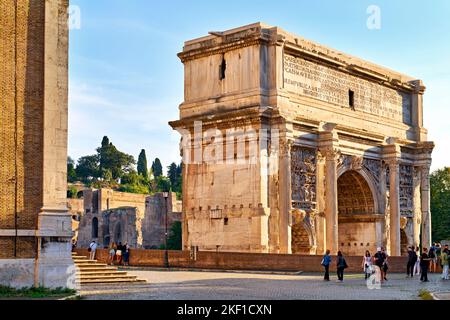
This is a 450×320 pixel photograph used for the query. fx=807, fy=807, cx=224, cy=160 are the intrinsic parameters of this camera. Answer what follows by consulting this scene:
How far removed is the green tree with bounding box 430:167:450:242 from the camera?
68.3 metres

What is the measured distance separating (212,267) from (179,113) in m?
11.4

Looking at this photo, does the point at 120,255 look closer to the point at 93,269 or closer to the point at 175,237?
the point at 93,269

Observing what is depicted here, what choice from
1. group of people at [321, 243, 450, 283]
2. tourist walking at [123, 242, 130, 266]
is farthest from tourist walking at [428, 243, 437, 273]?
tourist walking at [123, 242, 130, 266]

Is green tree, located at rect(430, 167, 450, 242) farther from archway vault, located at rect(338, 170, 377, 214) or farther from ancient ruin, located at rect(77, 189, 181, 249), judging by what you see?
ancient ruin, located at rect(77, 189, 181, 249)

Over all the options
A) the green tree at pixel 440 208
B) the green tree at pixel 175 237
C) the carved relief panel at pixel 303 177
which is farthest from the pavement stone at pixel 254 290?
the green tree at pixel 175 237

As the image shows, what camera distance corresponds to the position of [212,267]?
115 ft

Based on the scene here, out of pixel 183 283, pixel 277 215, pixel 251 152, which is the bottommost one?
pixel 183 283

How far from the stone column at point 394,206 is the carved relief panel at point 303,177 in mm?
7676

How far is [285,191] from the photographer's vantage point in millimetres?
39031

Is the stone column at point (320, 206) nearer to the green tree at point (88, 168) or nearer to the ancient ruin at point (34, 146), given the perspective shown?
the ancient ruin at point (34, 146)

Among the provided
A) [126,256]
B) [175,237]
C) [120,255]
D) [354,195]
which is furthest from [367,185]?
[175,237]

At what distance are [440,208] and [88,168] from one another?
285 feet
